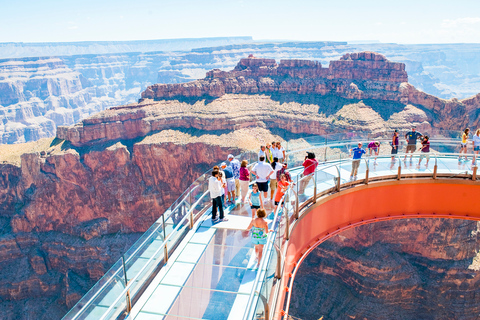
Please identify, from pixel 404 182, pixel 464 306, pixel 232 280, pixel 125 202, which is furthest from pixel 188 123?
pixel 232 280

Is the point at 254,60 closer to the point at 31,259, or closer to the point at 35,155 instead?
the point at 35,155

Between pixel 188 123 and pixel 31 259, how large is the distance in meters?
28.4

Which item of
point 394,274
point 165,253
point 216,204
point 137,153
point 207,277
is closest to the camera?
point 207,277

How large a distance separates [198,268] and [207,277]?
0.42 m

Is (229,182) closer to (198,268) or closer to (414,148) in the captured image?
(198,268)

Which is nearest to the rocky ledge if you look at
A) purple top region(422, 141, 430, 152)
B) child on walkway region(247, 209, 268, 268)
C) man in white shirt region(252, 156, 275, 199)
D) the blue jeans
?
purple top region(422, 141, 430, 152)

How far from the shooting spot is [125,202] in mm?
52562

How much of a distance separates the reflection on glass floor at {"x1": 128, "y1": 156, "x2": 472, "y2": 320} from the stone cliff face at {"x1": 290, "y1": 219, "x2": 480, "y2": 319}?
89.7 feet

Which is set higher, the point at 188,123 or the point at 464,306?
the point at 188,123

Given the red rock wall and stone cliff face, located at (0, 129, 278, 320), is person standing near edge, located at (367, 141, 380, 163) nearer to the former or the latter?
stone cliff face, located at (0, 129, 278, 320)

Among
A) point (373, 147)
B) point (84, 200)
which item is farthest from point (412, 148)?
point (84, 200)

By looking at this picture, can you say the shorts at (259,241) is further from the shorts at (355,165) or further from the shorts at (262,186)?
the shorts at (355,165)

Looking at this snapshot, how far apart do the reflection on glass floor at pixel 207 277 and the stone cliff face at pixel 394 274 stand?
89.7 feet

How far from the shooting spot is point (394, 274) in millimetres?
38156
